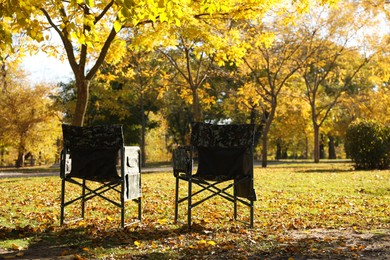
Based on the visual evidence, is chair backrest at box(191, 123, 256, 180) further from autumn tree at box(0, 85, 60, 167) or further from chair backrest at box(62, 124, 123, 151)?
autumn tree at box(0, 85, 60, 167)

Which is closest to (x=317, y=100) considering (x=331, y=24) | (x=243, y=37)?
(x=331, y=24)

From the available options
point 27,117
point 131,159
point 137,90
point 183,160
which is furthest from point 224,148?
point 27,117

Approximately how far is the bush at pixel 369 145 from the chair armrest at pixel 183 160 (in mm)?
16961

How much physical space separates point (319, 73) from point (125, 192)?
31.2 meters

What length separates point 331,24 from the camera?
2930 centimetres

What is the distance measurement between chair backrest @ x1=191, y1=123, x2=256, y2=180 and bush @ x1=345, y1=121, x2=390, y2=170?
17408mm

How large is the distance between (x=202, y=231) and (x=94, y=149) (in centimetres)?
176

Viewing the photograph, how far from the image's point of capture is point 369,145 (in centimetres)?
2233

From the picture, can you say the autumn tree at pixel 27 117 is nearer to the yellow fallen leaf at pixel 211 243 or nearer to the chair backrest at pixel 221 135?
the chair backrest at pixel 221 135

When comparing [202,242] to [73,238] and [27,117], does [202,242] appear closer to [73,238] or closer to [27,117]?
[73,238]

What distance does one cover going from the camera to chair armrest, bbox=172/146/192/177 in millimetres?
6363

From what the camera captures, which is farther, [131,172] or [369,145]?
[369,145]

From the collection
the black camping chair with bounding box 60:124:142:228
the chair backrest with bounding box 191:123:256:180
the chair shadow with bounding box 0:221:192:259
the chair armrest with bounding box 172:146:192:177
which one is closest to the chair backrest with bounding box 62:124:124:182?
the black camping chair with bounding box 60:124:142:228

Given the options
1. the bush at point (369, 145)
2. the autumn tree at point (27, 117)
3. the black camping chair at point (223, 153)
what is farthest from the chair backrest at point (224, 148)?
the autumn tree at point (27, 117)
